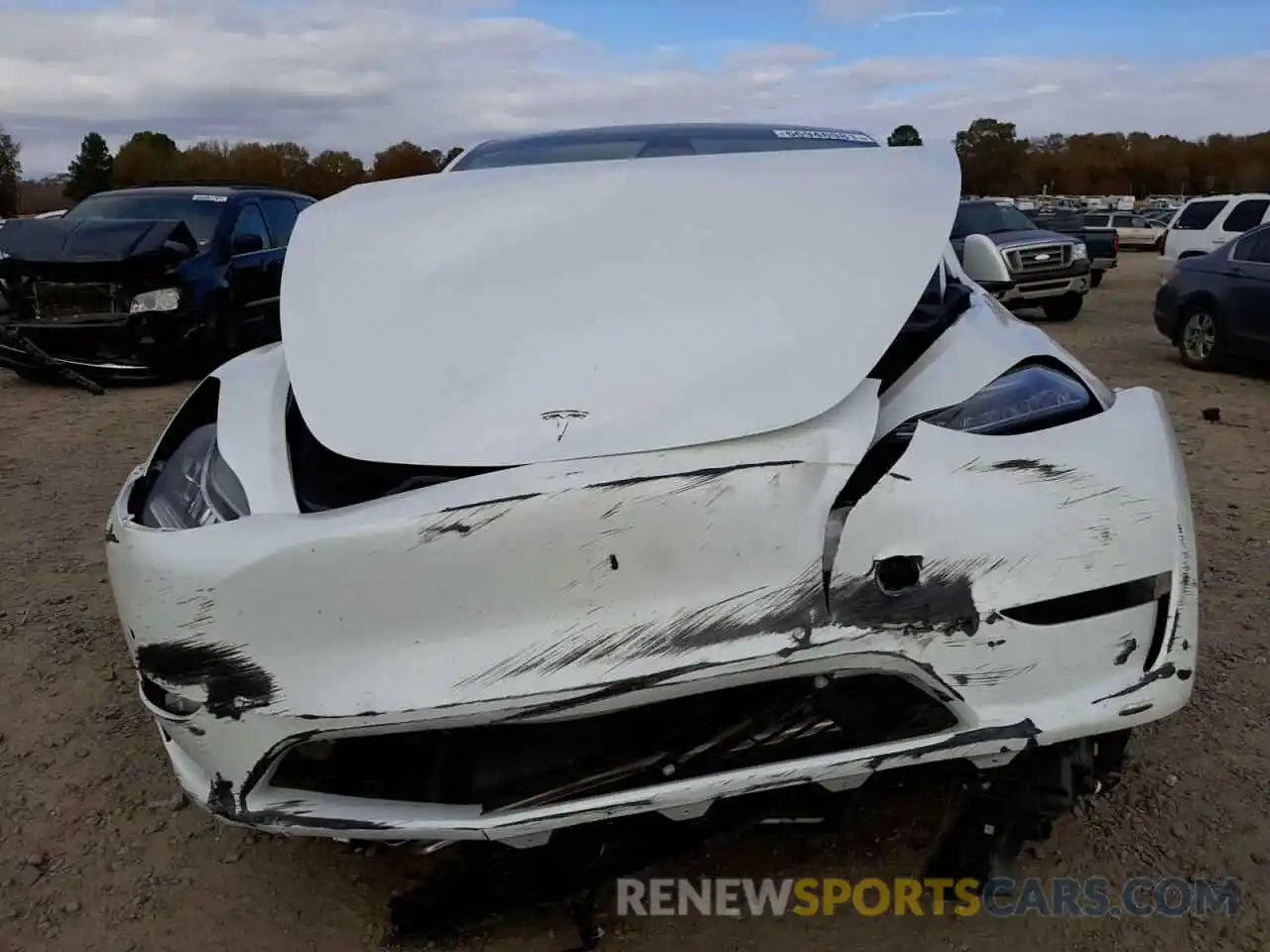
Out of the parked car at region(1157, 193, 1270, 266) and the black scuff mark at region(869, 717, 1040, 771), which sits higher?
the parked car at region(1157, 193, 1270, 266)

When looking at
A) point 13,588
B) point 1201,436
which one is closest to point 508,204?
point 13,588

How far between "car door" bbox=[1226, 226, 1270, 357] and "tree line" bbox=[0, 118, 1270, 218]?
30632 mm

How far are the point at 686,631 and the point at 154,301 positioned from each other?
7183mm

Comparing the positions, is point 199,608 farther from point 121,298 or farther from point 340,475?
point 121,298

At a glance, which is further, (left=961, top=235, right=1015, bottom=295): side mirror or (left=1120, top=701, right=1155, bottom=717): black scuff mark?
(left=961, top=235, right=1015, bottom=295): side mirror

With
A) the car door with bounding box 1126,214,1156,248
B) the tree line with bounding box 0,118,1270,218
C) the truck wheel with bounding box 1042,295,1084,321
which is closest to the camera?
the truck wheel with bounding box 1042,295,1084,321

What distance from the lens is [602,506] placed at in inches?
64.8

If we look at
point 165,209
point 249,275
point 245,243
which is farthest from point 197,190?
point 249,275

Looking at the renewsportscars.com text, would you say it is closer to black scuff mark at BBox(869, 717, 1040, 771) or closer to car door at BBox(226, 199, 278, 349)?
black scuff mark at BBox(869, 717, 1040, 771)

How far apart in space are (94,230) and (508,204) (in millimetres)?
6633

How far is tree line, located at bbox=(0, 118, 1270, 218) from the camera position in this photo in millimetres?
42281

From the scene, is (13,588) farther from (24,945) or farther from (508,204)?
(508,204)

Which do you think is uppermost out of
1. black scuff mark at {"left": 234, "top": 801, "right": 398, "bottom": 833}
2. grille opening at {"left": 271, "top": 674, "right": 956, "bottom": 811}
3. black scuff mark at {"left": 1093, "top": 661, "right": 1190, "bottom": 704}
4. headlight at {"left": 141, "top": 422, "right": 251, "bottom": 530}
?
headlight at {"left": 141, "top": 422, "right": 251, "bottom": 530}

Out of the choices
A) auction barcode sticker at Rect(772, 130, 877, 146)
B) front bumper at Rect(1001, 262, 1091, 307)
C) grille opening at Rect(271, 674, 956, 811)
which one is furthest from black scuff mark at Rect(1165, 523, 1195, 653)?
front bumper at Rect(1001, 262, 1091, 307)
